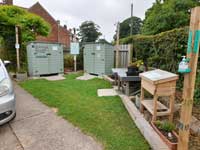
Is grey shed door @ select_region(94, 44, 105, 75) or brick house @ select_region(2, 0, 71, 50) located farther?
brick house @ select_region(2, 0, 71, 50)

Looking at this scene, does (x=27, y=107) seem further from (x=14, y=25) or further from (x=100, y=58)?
(x=14, y=25)

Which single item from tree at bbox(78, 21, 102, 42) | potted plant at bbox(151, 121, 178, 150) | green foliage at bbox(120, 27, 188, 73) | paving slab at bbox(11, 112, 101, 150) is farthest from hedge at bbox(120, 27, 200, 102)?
tree at bbox(78, 21, 102, 42)

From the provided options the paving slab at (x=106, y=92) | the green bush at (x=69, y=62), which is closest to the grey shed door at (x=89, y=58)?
the green bush at (x=69, y=62)

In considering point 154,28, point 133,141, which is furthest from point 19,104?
point 154,28

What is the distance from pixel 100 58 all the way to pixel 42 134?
489 cm

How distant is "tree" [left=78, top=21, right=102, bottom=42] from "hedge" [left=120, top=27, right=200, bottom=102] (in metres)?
18.3

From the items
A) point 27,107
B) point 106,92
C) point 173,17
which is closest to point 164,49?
point 106,92

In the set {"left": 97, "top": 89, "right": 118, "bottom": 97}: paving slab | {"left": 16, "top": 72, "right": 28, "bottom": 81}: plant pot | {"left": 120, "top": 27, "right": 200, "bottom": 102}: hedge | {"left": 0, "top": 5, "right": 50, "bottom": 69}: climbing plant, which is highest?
{"left": 0, "top": 5, "right": 50, "bottom": 69}: climbing plant

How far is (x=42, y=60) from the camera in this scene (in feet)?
23.4

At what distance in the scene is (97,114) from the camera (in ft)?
10.5

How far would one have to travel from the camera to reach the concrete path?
2.24m

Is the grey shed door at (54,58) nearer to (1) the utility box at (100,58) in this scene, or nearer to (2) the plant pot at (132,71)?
(1) the utility box at (100,58)

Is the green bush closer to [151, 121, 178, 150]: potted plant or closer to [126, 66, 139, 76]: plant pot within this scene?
[126, 66, 139, 76]: plant pot

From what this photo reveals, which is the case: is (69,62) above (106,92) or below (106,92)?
above
